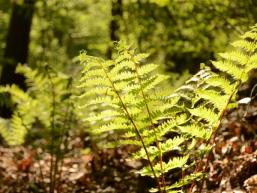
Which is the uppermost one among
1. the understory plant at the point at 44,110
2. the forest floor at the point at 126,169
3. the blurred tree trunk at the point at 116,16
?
the blurred tree trunk at the point at 116,16

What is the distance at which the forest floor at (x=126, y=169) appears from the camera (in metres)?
3.26

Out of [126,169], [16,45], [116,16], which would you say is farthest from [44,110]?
[16,45]

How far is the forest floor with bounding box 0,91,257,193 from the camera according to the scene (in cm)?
326

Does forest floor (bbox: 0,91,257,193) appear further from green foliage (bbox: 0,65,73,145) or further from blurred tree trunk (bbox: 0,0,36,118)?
blurred tree trunk (bbox: 0,0,36,118)

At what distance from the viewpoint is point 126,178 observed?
431 centimetres

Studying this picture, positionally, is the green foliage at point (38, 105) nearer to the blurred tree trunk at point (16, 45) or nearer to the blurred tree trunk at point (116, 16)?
the blurred tree trunk at point (116, 16)

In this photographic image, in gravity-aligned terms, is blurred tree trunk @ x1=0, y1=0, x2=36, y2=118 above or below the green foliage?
above

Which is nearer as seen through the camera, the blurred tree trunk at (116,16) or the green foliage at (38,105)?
the green foliage at (38,105)

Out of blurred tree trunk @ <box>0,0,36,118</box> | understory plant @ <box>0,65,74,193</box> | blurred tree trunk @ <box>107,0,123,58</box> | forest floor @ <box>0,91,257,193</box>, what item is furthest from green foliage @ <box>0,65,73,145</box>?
blurred tree trunk @ <box>0,0,36,118</box>

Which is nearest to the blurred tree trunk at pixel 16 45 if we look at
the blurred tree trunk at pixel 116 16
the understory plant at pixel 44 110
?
the blurred tree trunk at pixel 116 16

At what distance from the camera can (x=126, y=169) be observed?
4578mm

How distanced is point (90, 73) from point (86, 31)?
35.1ft

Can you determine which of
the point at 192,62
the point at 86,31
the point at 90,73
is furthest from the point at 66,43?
the point at 90,73

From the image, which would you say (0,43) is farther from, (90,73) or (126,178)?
(90,73)
